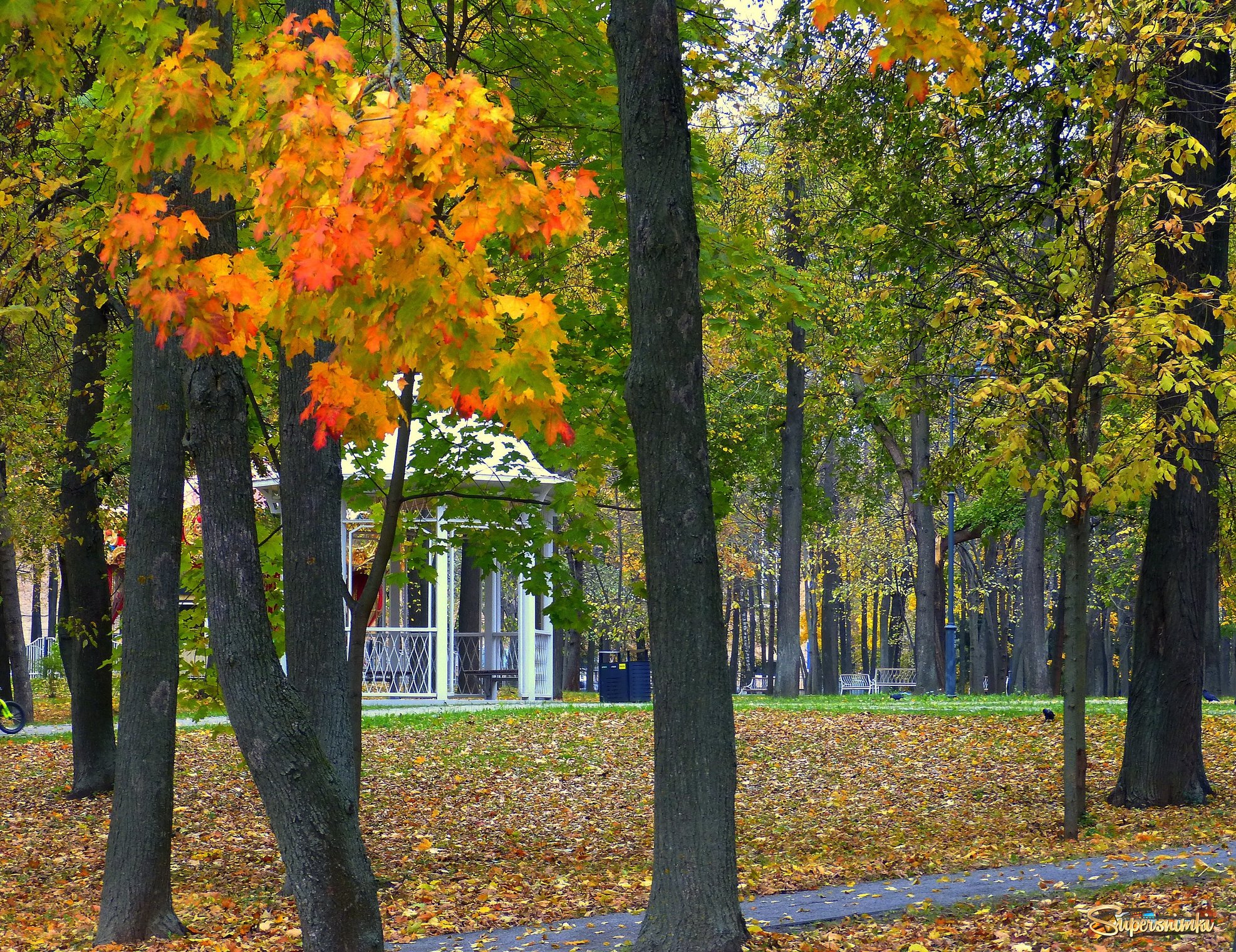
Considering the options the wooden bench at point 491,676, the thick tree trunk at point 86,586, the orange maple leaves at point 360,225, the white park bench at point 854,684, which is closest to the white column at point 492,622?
the wooden bench at point 491,676

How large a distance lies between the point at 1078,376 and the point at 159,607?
6.15 meters

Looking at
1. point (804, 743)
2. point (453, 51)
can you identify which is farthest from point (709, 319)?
point (804, 743)

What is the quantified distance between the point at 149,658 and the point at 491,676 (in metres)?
14.0

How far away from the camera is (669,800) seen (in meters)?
5.16

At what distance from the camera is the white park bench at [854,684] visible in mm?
39969

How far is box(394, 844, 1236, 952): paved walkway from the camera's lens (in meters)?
6.23

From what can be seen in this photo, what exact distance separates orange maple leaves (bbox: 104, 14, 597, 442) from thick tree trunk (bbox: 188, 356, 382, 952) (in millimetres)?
509

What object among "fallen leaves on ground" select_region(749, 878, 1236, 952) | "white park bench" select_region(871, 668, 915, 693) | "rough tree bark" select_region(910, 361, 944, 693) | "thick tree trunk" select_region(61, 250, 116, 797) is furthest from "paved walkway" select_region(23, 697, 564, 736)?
"white park bench" select_region(871, 668, 915, 693)

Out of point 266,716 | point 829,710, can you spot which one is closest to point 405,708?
point 829,710

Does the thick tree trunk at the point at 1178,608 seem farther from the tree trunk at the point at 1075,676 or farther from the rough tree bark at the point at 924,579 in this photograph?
the rough tree bark at the point at 924,579

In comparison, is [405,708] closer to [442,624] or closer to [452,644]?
[442,624]

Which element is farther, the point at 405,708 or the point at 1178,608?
the point at 405,708

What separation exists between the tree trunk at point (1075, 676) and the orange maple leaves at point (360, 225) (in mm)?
5120

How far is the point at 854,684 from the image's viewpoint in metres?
40.8
